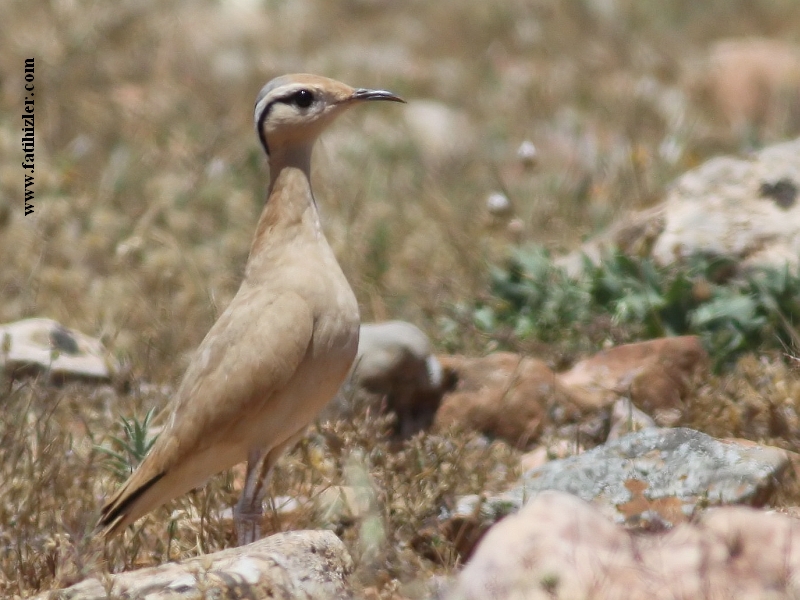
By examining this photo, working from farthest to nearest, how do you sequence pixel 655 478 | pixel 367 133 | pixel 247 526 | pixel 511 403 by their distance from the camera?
pixel 367 133, pixel 511 403, pixel 655 478, pixel 247 526

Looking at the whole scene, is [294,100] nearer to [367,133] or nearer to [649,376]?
[649,376]

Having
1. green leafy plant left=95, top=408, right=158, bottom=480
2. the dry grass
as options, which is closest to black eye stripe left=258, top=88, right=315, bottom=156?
the dry grass

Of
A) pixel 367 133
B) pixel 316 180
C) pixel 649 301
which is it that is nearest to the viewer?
pixel 649 301

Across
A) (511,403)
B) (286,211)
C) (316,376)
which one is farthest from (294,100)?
(511,403)

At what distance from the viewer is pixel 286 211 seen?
4.36 meters

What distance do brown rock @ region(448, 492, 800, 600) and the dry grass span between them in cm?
52

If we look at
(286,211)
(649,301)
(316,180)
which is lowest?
(649,301)

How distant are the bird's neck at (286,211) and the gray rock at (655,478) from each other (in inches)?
41.4

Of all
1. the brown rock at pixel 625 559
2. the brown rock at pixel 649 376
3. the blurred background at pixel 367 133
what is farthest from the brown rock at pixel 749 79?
the brown rock at pixel 625 559

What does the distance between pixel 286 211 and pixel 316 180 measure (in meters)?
3.78

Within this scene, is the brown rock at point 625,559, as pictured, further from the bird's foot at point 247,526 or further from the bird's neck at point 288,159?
the bird's neck at point 288,159

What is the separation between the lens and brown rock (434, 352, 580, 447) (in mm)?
5199

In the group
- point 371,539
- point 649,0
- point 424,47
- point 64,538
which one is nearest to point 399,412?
point 64,538

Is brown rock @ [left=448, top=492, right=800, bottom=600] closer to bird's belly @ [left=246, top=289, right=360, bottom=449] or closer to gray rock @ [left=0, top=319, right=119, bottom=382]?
bird's belly @ [left=246, top=289, right=360, bottom=449]
